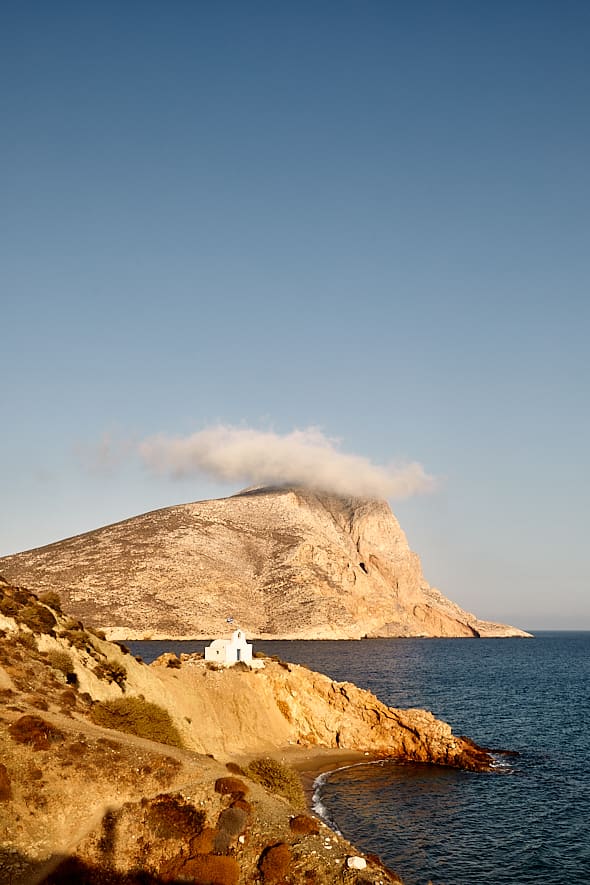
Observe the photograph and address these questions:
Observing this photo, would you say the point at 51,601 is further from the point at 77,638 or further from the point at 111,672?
the point at 111,672

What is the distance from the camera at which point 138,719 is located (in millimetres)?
34625

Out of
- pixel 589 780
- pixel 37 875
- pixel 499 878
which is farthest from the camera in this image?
pixel 589 780

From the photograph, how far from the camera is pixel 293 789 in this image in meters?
35.8

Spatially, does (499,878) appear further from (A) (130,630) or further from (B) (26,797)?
(A) (130,630)

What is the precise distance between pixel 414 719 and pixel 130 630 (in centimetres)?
11833

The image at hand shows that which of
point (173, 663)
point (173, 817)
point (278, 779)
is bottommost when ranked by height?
point (278, 779)

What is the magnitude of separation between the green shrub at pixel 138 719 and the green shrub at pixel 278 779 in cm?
482

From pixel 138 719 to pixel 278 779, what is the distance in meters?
8.06

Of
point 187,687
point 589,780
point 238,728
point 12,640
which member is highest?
point 12,640

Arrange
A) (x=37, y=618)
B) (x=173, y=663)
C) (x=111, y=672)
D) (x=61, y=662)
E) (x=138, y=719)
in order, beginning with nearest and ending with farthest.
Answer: (x=138, y=719)
(x=61, y=662)
(x=37, y=618)
(x=111, y=672)
(x=173, y=663)

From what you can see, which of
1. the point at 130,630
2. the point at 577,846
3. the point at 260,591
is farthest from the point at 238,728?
the point at 260,591

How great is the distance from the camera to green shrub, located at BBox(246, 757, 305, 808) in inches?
1353

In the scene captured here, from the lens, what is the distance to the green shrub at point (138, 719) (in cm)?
3198

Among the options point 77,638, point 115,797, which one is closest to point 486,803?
point 77,638
